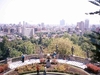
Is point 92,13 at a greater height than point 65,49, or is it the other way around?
point 92,13

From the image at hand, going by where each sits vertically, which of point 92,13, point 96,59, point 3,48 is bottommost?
point 3,48

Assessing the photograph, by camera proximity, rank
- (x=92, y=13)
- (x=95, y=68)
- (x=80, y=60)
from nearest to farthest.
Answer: (x=92, y=13) → (x=95, y=68) → (x=80, y=60)

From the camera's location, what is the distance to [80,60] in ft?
82.2

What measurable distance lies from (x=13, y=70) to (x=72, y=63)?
26.6 feet

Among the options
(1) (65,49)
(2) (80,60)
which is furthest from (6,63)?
(1) (65,49)

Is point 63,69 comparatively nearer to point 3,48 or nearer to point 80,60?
point 80,60

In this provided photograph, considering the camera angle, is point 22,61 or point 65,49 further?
point 65,49

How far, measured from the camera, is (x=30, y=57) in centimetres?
2627

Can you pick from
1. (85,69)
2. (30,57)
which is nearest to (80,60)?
(85,69)

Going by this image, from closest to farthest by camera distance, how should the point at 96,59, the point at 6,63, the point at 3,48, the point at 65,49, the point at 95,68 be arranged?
1. the point at 96,59
2. the point at 95,68
3. the point at 6,63
4. the point at 65,49
5. the point at 3,48

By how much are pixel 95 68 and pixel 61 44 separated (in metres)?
19.5

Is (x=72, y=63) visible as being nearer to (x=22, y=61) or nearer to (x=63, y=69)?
(x=63, y=69)

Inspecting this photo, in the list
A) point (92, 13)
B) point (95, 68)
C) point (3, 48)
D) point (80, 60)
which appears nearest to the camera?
point (92, 13)

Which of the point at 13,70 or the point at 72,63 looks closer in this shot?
the point at 13,70
